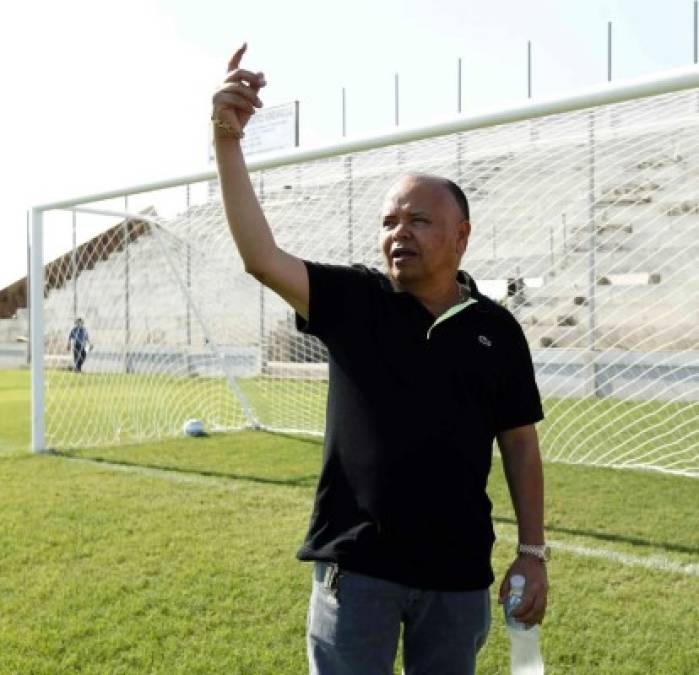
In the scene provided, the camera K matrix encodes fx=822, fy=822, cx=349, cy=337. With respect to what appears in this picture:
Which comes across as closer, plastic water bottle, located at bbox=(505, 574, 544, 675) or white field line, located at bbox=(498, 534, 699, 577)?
plastic water bottle, located at bbox=(505, 574, 544, 675)

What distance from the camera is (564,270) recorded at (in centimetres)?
884

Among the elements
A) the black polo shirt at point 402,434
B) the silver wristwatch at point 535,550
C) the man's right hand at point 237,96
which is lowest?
the silver wristwatch at point 535,550

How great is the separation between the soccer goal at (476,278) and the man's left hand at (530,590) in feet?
11.5

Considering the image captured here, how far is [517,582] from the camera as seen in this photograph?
172 cm

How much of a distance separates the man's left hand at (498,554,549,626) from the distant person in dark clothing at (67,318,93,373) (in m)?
9.12

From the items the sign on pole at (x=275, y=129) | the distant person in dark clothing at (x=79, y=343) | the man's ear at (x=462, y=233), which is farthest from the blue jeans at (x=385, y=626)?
the sign on pole at (x=275, y=129)

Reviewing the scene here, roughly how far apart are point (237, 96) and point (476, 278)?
21.3ft

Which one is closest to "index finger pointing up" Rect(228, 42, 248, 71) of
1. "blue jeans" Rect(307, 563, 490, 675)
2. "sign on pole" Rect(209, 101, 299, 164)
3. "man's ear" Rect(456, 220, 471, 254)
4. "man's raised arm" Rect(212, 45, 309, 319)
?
"man's raised arm" Rect(212, 45, 309, 319)

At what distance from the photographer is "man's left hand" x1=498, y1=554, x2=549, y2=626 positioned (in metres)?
1.68

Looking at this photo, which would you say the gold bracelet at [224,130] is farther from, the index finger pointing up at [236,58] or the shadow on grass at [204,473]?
the shadow on grass at [204,473]

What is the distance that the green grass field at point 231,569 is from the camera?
284cm

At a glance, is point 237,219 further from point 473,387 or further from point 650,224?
point 650,224

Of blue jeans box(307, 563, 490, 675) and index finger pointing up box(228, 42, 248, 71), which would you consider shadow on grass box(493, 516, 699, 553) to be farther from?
index finger pointing up box(228, 42, 248, 71)

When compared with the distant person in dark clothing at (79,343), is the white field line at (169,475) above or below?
below
